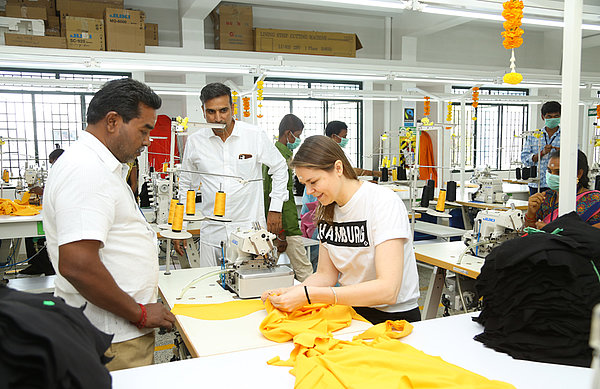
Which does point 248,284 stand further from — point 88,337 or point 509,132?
point 509,132

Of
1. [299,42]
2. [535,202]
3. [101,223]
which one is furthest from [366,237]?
[299,42]

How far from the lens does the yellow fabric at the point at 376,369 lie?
1168 mm

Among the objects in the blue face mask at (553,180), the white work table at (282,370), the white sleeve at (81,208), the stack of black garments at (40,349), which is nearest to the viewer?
the stack of black garments at (40,349)

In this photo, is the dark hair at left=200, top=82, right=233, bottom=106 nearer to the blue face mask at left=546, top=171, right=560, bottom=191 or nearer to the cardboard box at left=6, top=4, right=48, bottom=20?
the blue face mask at left=546, top=171, right=560, bottom=191

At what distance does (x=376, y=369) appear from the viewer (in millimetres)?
1231

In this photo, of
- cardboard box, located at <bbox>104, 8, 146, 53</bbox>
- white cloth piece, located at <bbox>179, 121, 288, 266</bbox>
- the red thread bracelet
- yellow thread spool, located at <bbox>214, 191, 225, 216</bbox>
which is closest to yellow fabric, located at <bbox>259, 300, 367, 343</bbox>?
the red thread bracelet

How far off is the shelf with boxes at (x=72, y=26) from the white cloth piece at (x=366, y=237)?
239 inches

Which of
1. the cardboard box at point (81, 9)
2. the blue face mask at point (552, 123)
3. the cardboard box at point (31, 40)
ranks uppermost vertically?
the cardboard box at point (81, 9)

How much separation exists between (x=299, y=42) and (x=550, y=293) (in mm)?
8225

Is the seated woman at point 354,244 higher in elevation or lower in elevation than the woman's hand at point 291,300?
higher

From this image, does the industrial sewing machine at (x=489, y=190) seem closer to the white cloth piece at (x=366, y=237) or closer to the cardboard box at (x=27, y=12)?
the white cloth piece at (x=366, y=237)

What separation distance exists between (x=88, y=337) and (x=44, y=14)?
24.0 feet

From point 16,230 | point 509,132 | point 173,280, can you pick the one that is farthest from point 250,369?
point 509,132

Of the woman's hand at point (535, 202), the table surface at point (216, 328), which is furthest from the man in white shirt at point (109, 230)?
the woman's hand at point (535, 202)
